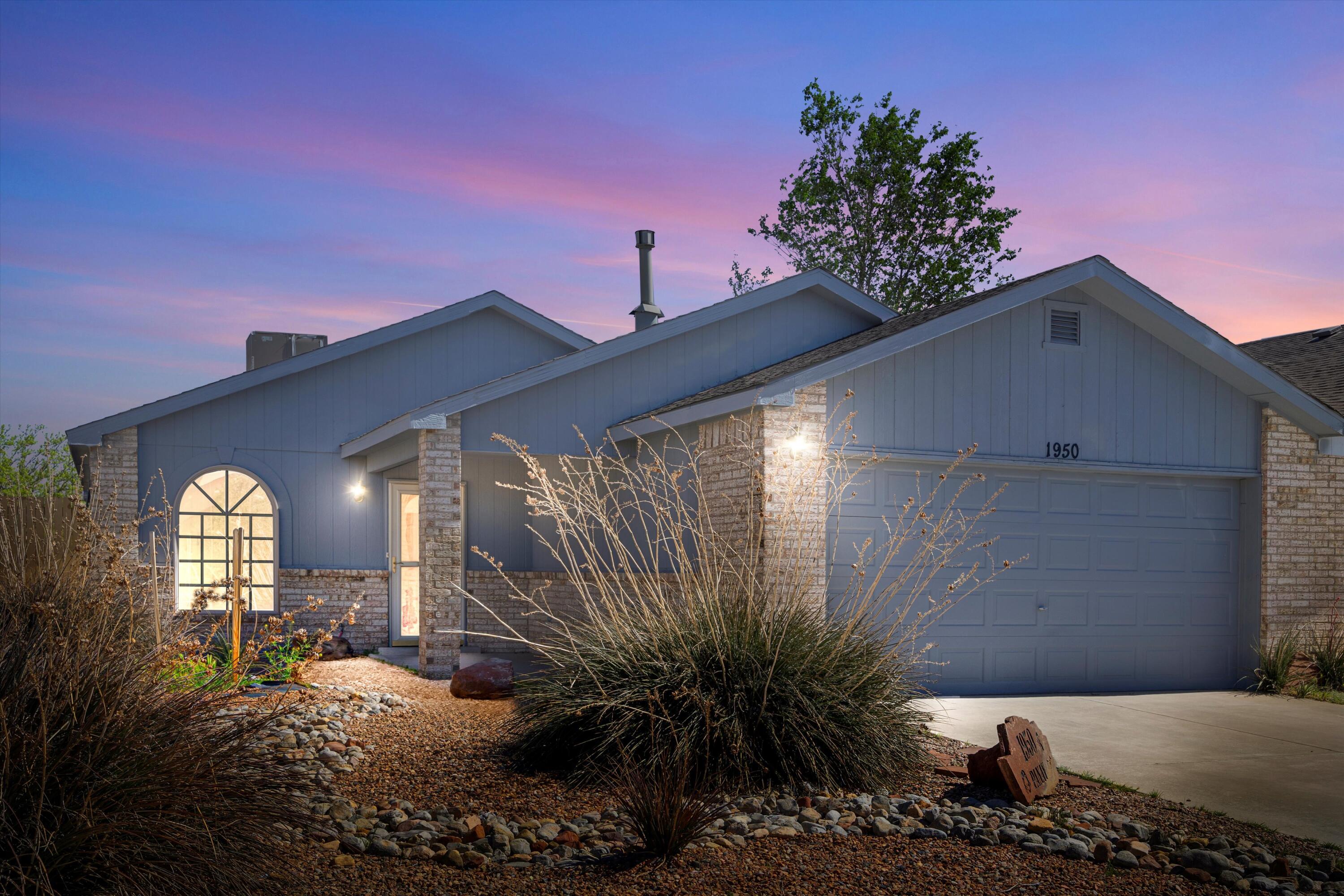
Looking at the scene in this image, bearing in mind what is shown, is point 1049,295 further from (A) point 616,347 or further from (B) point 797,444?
(A) point 616,347

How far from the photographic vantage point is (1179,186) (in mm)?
12711

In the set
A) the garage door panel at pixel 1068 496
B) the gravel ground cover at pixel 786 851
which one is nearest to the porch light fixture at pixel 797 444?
the garage door panel at pixel 1068 496

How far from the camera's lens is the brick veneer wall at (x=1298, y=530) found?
10.8m

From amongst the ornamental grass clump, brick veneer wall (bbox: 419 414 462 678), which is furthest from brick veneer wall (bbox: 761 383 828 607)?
brick veneer wall (bbox: 419 414 462 678)

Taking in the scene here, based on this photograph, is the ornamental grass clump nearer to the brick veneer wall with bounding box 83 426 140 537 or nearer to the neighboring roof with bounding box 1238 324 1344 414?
the brick veneer wall with bounding box 83 426 140 537

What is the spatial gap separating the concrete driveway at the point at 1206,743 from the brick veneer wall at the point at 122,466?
30.9 feet

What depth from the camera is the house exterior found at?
983cm

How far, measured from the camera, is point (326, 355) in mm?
13273

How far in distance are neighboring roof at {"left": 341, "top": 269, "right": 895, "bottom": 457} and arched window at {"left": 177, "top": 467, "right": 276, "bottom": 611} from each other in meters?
1.31

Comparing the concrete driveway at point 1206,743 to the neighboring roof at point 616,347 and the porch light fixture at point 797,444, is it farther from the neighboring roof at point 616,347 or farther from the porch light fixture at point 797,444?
the neighboring roof at point 616,347

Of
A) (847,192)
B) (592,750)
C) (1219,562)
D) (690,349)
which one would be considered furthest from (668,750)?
(847,192)

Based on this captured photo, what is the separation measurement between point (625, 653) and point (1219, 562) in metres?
7.87

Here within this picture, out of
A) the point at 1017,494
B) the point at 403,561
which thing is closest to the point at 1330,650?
the point at 1017,494

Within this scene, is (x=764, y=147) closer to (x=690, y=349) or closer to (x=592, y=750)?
(x=690, y=349)
